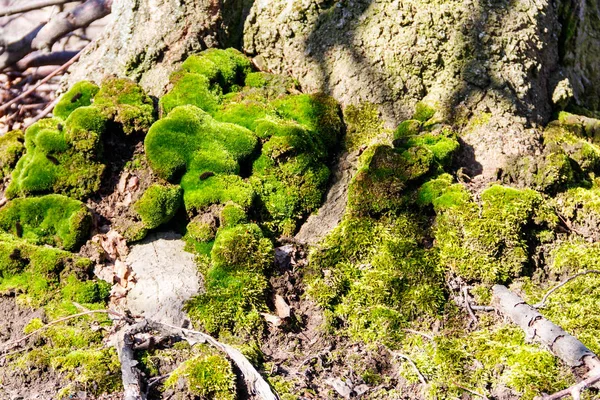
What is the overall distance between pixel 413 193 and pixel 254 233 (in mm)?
1194

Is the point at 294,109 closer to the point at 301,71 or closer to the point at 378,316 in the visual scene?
the point at 301,71

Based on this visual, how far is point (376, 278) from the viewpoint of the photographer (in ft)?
11.4

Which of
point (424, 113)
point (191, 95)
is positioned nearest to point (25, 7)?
point (191, 95)

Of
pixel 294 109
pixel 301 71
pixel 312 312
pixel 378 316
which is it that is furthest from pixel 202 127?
pixel 378 316

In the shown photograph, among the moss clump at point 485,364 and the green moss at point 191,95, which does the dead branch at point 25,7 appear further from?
the moss clump at point 485,364

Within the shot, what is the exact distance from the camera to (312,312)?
3.47 meters

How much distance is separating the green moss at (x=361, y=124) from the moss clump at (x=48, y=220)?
2116mm

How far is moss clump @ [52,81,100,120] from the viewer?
13.9 ft

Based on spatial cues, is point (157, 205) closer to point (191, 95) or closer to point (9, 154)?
point (191, 95)

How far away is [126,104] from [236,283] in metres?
1.80

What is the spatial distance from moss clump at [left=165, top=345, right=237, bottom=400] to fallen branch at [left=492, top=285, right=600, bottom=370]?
170 cm

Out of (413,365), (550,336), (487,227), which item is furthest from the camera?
(487,227)

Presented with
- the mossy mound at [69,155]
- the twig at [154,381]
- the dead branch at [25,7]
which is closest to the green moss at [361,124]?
the mossy mound at [69,155]

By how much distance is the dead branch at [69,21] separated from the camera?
6.61m
